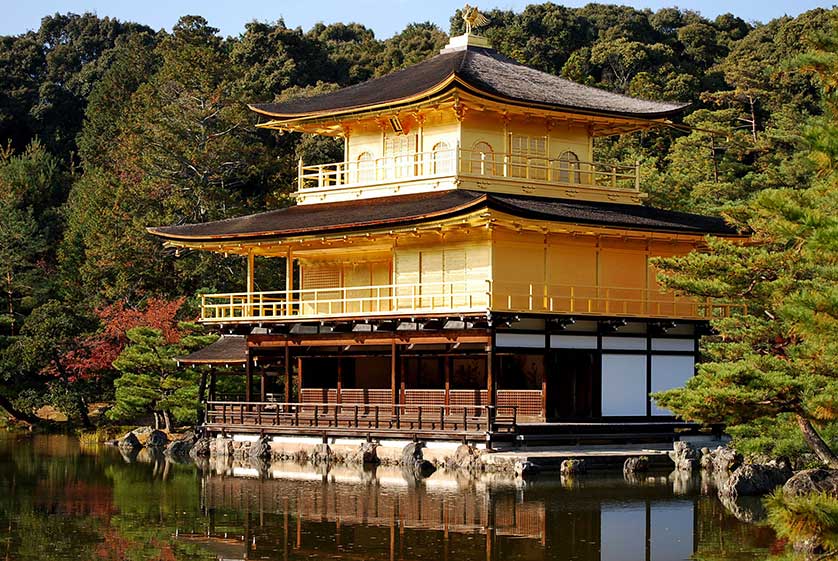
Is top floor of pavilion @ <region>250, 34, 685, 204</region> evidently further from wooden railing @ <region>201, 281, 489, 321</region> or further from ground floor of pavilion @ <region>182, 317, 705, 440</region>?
ground floor of pavilion @ <region>182, 317, 705, 440</region>

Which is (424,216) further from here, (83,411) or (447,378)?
(83,411)

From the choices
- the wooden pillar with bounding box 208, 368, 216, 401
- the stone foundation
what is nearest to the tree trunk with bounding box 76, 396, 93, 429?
the wooden pillar with bounding box 208, 368, 216, 401

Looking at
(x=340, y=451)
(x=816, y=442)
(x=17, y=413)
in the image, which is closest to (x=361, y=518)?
(x=816, y=442)

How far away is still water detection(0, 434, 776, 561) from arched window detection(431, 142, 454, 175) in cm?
908

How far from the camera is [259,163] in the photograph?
57.9m

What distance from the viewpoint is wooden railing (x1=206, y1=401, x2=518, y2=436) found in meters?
31.6

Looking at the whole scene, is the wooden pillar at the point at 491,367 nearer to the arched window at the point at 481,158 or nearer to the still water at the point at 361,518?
the still water at the point at 361,518

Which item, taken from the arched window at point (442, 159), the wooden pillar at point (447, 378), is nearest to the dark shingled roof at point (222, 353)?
the wooden pillar at point (447, 378)

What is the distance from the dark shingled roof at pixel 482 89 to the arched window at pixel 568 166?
5.09 ft

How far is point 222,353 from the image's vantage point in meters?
40.4

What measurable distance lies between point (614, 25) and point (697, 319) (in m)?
48.8

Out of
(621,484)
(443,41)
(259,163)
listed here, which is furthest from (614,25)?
(621,484)

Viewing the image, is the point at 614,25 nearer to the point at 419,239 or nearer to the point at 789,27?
the point at 789,27

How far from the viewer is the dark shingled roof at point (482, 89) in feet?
119
